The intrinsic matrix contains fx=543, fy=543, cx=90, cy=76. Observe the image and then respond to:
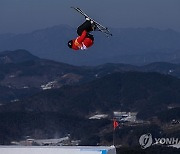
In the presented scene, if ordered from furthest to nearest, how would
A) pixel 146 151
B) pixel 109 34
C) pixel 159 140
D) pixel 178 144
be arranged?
pixel 159 140 < pixel 178 144 < pixel 146 151 < pixel 109 34

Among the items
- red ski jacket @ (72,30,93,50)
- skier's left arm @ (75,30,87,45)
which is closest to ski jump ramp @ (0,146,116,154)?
red ski jacket @ (72,30,93,50)

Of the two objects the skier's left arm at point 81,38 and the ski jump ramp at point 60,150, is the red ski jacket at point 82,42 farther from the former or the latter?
the ski jump ramp at point 60,150

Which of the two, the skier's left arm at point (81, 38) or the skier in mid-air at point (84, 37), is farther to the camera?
the skier's left arm at point (81, 38)

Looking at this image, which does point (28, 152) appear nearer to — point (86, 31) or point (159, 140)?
point (86, 31)

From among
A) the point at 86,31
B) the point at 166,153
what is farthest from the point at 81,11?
the point at 166,153

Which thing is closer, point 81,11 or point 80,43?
point 81,11

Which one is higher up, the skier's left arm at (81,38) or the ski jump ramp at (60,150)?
the skier's left arm at (81,38)

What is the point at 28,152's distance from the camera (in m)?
16.9

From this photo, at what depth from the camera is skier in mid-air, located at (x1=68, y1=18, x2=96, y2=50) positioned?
647 inches

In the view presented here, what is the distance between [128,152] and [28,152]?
405 ft

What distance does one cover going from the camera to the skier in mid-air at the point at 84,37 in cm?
1642

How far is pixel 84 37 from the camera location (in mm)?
17203

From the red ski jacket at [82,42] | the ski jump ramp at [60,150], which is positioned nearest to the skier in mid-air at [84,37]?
the red ski jacket at [82,42]

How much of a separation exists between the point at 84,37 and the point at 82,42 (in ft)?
0.85
